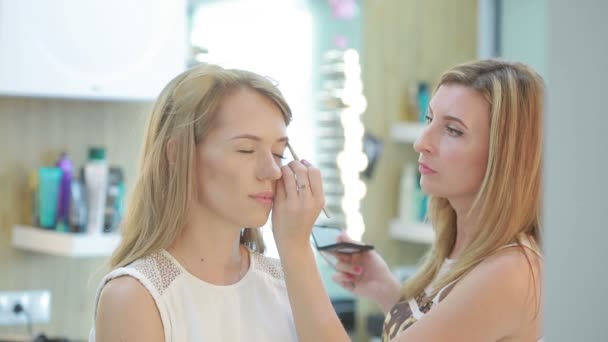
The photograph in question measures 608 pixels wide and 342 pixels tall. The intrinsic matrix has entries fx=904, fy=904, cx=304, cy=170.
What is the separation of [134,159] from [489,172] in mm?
1586

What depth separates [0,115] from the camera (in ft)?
8.86

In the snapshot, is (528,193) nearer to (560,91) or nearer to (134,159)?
(560,91)

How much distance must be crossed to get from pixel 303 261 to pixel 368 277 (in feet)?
1.52

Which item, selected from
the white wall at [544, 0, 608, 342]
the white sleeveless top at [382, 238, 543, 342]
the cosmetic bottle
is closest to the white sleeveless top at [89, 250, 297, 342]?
the white sleeveless top at [382, 238, 543, 342]

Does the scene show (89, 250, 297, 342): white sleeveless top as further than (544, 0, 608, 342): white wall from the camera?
Yes

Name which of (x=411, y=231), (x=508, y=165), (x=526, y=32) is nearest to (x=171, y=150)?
(x=508, y=165)

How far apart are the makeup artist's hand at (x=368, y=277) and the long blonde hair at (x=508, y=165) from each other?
0.83 ft

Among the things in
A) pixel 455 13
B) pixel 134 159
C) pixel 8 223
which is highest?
pixel 455 13

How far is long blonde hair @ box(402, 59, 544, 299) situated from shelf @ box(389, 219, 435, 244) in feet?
5.03

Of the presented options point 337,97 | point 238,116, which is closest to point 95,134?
point 337,97

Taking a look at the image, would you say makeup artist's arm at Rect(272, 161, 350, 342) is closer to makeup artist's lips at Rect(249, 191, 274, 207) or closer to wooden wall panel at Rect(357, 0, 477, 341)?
makeup artist's lips at Rect(249, 191, 274, 207)

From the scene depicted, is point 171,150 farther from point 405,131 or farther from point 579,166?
point 405,131

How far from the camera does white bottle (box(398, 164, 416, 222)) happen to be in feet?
10.9

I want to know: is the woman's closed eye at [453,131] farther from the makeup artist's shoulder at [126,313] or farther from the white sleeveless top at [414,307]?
the makeup artist's shoulder at [126,313]
